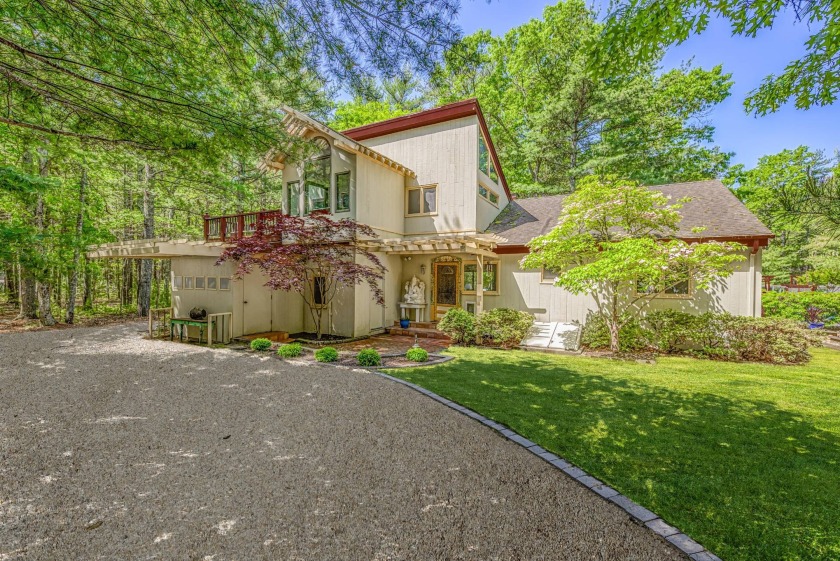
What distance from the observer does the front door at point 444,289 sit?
12.2m

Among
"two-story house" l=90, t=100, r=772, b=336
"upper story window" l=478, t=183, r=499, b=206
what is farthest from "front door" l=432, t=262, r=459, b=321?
"upper story window" l=478, t=183, r=499, b=206

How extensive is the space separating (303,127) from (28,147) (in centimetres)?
620

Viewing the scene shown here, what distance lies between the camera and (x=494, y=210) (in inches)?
553

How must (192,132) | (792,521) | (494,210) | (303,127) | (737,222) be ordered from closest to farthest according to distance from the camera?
(792,521)
(192,132)
(737,222)
(303,127)
(494,210)

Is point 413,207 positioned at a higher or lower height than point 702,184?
lower

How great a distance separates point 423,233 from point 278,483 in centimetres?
995

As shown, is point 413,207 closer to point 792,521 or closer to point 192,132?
point 192,132

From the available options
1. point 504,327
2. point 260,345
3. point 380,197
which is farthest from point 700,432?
point 380,197

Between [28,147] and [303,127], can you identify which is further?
[303,127]

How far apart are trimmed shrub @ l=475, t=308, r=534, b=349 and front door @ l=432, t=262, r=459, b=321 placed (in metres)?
2.19

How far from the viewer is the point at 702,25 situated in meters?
2.69

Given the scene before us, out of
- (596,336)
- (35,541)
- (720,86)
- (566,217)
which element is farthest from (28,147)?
(720,86)

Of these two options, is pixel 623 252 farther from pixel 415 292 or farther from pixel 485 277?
pixel 415 292

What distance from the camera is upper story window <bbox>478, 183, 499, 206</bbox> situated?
1251 cm
